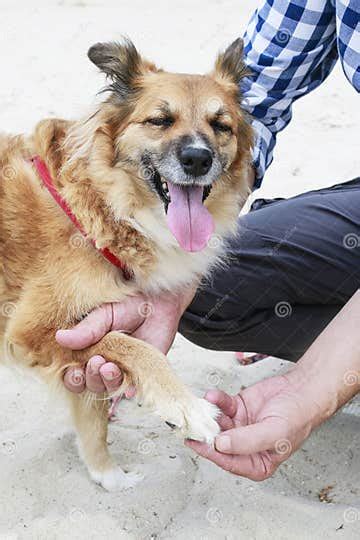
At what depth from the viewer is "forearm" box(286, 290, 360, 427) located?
7.09 ft

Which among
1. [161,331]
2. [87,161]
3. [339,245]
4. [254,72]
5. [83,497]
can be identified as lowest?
[83,497]

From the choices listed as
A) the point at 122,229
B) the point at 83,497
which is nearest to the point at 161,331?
the point at 122,229

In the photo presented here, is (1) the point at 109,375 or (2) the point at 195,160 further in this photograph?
(2) the point at 195,160

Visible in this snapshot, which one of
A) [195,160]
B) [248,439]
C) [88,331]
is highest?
[195,160]

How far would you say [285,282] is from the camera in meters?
2.97

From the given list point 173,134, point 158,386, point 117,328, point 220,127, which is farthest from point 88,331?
point 220,127

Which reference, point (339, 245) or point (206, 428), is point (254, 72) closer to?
point (339, 245)

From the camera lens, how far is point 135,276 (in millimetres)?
2547

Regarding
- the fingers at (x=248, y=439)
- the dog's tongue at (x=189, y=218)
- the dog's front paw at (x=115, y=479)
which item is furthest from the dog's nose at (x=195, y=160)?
the dog's front paw at (x=115, y=479)

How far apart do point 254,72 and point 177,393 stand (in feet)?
4.65

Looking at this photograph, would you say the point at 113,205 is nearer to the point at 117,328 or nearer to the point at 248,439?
the point at 117,328

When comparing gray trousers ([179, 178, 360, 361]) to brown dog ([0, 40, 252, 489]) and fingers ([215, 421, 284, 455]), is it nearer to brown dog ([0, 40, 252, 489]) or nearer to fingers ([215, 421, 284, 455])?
brown dog ([0, 40, 252, 489])

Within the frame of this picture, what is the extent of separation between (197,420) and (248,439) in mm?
204

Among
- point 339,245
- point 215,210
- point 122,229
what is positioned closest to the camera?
point 122,229
